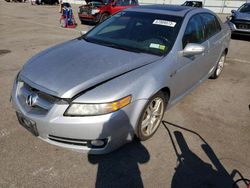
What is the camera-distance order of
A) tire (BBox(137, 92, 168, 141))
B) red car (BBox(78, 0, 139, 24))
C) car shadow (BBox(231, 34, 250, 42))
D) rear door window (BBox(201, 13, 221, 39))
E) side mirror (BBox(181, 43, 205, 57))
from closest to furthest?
1. tire (BBox(137, 92, 168, 141))
2. side mirror (BBox(181, 43, 205, 57))
3. rear door window (BBox(201, 13, 221, 39))
4. car shadow (BBox(231, 34, 250, 42))
5. red car (BBox(78, 0, 139, 24))

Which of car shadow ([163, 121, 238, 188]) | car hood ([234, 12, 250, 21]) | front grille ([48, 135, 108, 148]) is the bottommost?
car shadow ([163, 121, 238, 188])

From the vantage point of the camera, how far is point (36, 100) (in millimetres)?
2561

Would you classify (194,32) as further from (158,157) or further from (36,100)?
(36,100)

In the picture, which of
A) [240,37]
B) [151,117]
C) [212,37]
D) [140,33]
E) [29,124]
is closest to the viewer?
[29,124]

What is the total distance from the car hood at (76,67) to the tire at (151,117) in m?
0.49

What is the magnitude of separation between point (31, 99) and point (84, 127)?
2.35ft

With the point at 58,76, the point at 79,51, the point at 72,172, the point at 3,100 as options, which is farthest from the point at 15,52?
the point at 72,172

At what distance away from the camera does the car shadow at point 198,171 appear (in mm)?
2561

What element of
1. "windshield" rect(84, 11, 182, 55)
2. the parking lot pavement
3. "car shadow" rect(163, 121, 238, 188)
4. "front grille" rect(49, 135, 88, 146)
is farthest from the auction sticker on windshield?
"front grille" rect(49, 135, 88, 146)

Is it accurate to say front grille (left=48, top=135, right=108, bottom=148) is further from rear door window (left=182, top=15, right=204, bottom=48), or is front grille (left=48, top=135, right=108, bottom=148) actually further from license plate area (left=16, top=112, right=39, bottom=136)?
rear door window (left=182, top=15, right=204, bottom=48)

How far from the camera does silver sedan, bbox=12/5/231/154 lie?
2.41 meters

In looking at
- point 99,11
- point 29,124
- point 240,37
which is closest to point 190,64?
point 29,124

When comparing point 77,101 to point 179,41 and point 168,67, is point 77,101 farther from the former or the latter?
point 179,41

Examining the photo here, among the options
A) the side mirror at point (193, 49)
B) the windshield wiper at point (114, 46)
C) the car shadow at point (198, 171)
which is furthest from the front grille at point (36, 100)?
the side mirror at point (193, 49)
